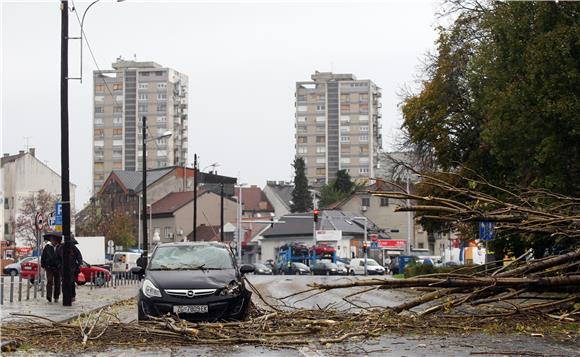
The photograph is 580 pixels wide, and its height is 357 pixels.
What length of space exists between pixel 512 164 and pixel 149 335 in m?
20.9

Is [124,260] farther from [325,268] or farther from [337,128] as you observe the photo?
[337,128]

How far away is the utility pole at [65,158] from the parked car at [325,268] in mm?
61695

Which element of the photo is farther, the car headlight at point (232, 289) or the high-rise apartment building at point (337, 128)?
the high-rise apartment building at point (337, 128)

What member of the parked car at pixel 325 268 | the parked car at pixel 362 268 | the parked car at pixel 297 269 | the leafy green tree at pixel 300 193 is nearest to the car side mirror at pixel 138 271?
the parked car at pixel 362 268

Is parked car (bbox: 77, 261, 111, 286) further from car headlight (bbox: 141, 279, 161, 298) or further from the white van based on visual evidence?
car headlight (bbox: 141, 279, 161, 298)

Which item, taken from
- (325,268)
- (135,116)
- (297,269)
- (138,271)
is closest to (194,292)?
(138,271)

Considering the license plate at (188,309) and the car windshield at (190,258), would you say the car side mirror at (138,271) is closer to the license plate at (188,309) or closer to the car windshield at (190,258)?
the car windshield at (190,258)

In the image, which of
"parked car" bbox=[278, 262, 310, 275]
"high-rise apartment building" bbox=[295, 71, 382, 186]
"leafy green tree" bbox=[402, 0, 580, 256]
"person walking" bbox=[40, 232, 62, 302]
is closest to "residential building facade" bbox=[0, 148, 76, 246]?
"parked car" bbox=[278, 262, 310, 275]

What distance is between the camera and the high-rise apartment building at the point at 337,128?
594 ft

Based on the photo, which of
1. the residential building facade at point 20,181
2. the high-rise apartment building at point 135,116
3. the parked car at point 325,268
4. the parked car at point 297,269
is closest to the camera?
the parked car at point 325,268

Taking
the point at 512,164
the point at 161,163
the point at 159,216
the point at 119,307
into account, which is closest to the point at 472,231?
the point at 512,164

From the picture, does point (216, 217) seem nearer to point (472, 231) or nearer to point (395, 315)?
point (472, 231)

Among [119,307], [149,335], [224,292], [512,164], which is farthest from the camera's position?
[512,164]

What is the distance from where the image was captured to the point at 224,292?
52.3ft
